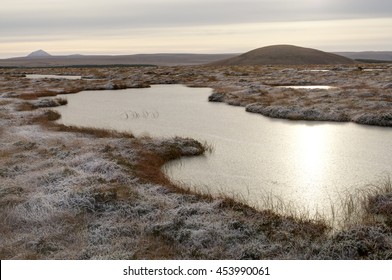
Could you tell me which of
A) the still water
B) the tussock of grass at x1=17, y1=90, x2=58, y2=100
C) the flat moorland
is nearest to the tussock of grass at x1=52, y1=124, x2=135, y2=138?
the still water

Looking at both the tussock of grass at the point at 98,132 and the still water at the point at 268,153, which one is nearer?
the still water at the point at 268,153

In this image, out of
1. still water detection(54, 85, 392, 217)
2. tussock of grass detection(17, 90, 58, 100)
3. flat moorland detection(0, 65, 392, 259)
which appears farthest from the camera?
tussock of grass detection(17, 90, 58, 100)

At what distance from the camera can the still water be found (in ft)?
54.0

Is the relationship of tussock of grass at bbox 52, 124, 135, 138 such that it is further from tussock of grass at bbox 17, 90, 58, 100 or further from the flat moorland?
tussock of grass at bbox 17, 90, 58, 100

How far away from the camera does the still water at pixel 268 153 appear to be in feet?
54.0

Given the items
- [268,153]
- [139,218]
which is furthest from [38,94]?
[139,218]

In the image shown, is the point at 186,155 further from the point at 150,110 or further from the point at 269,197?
the point at 150,110

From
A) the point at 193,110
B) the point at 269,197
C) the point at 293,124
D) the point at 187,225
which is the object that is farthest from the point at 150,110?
the point at 187,225

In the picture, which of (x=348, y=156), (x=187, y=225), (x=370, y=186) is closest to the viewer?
(x=187, y=225)

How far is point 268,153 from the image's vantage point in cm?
2242

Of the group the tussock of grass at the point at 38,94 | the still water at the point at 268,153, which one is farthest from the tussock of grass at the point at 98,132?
the tussock of grass at the point at 38,94

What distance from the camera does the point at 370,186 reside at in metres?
16.3

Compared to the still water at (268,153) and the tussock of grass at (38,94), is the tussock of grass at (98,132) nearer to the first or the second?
the still water at (268,153)
